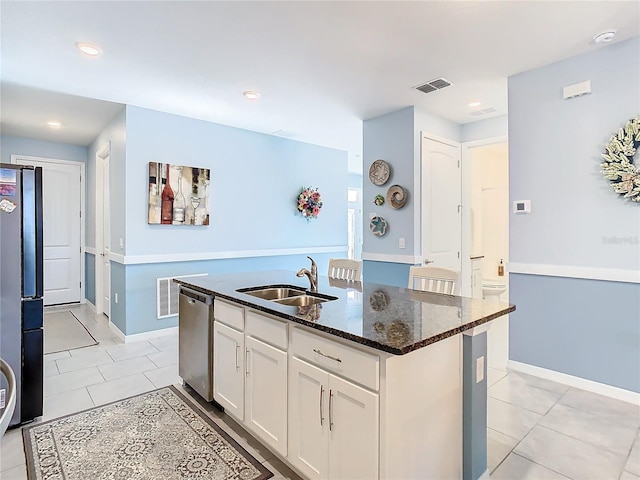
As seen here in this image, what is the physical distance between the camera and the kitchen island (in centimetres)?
139

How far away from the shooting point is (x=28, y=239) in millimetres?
2316

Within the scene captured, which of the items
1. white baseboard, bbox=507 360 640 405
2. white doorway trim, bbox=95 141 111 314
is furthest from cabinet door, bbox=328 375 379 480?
white doorway trim, bbox=95 141 111 314

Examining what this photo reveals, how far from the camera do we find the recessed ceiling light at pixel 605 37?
248 cm

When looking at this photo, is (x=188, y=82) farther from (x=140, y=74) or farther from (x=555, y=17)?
(x=555, y=17)

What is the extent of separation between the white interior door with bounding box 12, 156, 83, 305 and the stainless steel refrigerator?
4147 millimetres

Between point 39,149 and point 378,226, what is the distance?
5.36 meters

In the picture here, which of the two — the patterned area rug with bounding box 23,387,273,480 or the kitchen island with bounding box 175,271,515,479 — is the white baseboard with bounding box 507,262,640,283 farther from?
the patterned area rug with bounding box 23,387,273,480

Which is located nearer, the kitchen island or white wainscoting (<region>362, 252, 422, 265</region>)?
the kitchen island

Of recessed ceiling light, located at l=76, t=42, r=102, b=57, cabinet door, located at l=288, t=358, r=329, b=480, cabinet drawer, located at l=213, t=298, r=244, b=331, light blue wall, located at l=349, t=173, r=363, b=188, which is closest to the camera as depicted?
cabinet door, located at l=288, t=358, r=329, b=480

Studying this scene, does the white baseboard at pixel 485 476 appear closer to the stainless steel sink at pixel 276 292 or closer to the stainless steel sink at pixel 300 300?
the stainless steel sink at pixel 300 300

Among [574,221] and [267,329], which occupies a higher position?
[574,221]

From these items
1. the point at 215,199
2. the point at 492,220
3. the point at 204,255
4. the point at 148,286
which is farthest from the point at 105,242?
the point at 492,220

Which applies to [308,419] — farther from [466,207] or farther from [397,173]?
[466,207]

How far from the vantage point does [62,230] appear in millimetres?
5910
